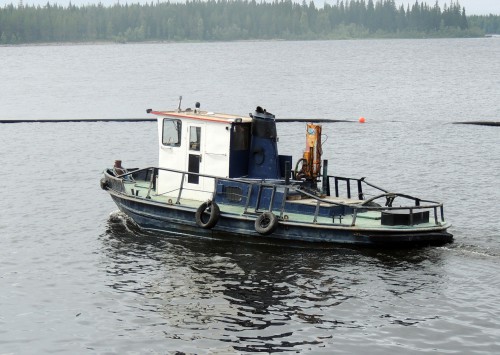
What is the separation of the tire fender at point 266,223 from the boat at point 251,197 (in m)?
0.03

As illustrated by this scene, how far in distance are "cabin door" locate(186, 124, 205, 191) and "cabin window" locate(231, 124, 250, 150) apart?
1028 millimetres

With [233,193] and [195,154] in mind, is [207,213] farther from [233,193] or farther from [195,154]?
[195,154]

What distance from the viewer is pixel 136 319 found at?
72.6 ft

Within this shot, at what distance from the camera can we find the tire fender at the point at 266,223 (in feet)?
87.7

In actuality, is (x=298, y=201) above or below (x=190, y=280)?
above

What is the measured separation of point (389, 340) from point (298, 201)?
25.6 ft

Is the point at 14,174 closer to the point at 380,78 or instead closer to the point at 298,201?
the point at 298,201

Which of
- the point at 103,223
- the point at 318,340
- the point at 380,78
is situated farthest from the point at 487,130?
the point at 380,78

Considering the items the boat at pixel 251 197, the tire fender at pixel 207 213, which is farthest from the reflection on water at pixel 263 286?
the tire fender at pixel 207 213

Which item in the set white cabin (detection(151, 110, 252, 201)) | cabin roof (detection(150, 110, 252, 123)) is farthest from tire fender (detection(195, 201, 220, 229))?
Result: cabin roof (detection(150, 110, 252, 123))

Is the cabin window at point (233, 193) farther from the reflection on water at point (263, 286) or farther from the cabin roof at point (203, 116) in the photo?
the cabin roof at point (203, 116)

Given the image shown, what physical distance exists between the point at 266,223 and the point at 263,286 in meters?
2.86

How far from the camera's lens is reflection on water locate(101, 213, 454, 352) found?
2144 cm

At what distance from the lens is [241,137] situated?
95.5ft
